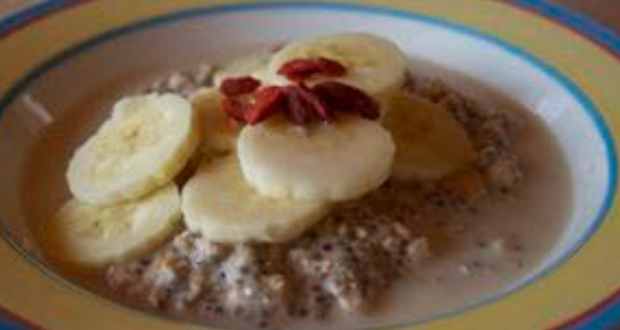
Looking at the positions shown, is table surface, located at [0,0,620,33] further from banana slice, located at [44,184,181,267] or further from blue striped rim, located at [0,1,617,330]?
banana slice, located at [44,184,181,267]

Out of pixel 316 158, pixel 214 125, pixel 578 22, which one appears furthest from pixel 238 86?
pixel 578 22

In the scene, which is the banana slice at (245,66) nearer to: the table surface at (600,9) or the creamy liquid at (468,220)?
the creamy liquid at (468,220)

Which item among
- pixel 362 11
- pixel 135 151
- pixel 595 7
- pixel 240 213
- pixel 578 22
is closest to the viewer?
pixel 240 213

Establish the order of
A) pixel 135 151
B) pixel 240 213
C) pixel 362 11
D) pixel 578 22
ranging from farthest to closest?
1. pixel 362 11
2. pixel 578 22
3. pixel 135 151
4. pixel 240 213

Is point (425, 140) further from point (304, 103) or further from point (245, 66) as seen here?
point (245, 66)

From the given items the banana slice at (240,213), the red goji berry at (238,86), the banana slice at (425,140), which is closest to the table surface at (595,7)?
the banana slice at (425,140)

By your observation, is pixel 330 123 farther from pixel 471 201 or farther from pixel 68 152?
pixel 68 152

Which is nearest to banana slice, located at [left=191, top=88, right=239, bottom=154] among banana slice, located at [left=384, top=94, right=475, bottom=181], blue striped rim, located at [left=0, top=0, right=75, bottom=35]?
banana slice, located at [left=384, top=94, right=475, bottom=181]
